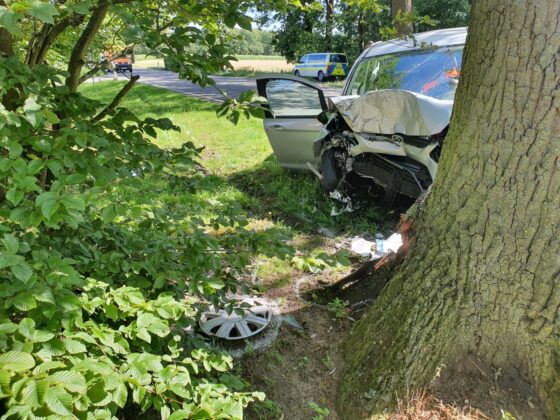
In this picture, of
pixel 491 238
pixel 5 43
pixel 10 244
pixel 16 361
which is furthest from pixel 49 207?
pixel 491 238

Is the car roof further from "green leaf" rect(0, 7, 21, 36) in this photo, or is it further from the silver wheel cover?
"green leaf" rect(0, 7, 21, 36)

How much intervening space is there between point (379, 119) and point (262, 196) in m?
2.08

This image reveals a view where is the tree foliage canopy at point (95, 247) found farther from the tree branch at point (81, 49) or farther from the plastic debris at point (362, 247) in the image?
the plastic debris at point (362, 247)

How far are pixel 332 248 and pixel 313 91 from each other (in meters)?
2.07

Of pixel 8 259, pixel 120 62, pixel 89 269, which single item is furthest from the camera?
pixel 120 62

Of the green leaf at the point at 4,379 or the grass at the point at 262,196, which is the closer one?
the green leaf at the point at 4,379

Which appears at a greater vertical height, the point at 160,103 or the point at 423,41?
the point at 423,41

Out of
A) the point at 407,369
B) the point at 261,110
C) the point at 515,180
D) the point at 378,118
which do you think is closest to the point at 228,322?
the point at 407,369

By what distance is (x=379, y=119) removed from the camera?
4.18 m

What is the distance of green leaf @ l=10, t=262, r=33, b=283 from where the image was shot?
1.18 metres

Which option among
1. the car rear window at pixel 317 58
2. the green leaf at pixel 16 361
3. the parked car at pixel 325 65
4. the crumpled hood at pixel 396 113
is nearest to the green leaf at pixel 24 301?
the green leaf at pixel 16 361

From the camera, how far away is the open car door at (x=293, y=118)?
17.6 ft

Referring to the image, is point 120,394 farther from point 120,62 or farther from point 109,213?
point 120,62

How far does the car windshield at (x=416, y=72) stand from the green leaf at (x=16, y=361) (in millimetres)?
3960
